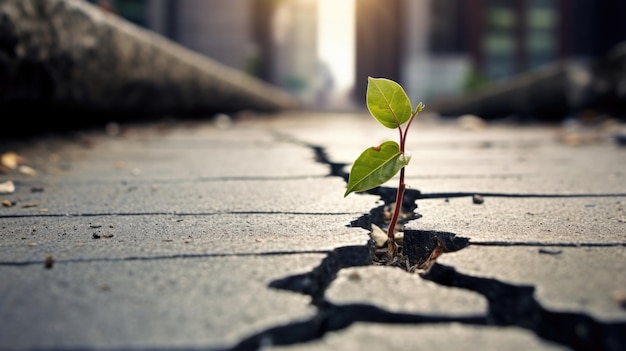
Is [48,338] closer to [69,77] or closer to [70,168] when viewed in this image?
[70,168]

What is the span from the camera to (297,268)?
77cm

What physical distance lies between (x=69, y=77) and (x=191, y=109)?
2.14 m

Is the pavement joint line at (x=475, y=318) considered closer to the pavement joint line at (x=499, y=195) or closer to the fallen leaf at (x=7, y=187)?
the pavement joint line at (x=499, y=195)

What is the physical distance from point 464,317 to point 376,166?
0.99ft

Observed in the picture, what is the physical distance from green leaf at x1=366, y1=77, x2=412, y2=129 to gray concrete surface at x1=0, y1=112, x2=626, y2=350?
0.20 meters

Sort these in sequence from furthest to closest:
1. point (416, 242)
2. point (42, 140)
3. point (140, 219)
Result: 1. point (42, 140)
2. point (140, 219)
3. point (416, 242)

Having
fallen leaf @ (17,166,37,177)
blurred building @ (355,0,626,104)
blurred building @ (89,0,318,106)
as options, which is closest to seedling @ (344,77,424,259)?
fallen leaf @ (17,166,37,177)

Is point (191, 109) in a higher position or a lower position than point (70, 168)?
higher

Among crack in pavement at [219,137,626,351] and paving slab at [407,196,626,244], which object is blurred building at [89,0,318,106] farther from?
crack in pavement at [219,137,626,351]

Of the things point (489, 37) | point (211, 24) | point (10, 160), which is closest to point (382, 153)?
point (10, 160)

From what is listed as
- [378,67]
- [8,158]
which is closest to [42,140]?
[8,158]

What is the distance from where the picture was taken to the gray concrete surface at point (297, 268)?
1.94ft

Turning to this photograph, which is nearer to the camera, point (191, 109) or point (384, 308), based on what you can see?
point (384, 308)

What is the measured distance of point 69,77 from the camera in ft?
8.85
